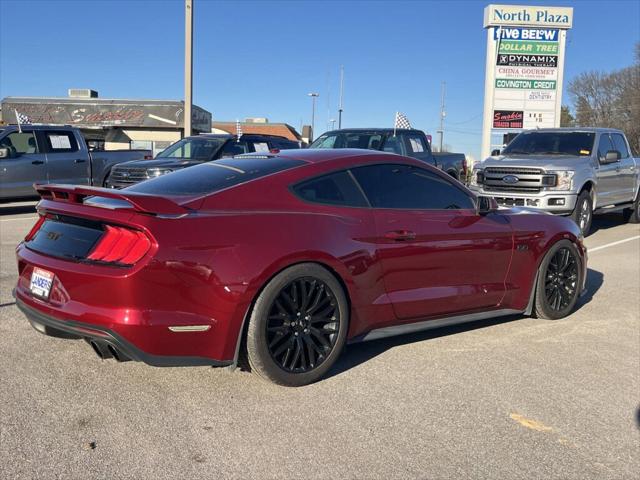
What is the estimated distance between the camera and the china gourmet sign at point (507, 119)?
27359 millimetres

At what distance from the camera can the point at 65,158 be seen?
571 inches

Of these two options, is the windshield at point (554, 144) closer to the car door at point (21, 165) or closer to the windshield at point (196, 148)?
the windshield at point (196, 148)

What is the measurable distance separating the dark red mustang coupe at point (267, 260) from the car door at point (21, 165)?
10468 mm

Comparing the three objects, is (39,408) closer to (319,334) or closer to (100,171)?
(319,334)

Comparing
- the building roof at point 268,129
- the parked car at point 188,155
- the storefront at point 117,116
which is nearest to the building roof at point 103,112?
the storefront at point 117,116

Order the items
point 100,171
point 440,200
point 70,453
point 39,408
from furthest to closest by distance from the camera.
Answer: point 100,171, point 440,200, point 39,408, point 70,453

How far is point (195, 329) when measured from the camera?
362 centimetres

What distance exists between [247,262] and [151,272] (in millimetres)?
575

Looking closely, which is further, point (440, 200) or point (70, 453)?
point (440, 200)

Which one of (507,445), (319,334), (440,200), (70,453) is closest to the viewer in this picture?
(70,453)

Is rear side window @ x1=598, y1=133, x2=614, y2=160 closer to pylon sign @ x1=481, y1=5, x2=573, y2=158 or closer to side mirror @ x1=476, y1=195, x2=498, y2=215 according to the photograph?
side mirror @ x1=476, y1=195, x2=498, y2=215

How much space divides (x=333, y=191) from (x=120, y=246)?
1555 mm

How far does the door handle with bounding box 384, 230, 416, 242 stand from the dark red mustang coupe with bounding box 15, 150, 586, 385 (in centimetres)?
1

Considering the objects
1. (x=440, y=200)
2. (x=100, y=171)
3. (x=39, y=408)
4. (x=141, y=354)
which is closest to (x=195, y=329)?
(x=141, y=354)
